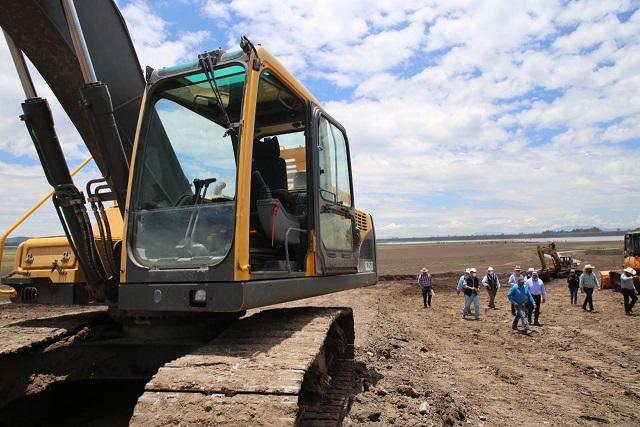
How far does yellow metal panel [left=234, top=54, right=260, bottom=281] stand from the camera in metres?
3.56

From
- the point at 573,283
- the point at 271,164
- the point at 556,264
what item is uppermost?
the point at 271,164

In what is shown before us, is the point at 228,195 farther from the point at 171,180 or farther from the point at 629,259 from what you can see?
the point at 629,259

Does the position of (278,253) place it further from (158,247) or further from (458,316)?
(458,316)

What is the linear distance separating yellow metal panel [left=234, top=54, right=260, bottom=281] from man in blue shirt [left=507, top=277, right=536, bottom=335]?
38.7 feet

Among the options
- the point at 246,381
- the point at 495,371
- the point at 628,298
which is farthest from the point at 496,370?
the point at 628,298

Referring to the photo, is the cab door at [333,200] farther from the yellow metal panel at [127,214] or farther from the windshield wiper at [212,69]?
the yellow metal panel at [127,214]

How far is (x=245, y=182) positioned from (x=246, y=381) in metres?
1.41

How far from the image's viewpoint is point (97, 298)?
4.35m

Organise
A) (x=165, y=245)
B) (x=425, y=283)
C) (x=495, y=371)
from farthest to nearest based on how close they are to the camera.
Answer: (x=425, y=283) → (x=495, y=371) → (x=165, y=245)

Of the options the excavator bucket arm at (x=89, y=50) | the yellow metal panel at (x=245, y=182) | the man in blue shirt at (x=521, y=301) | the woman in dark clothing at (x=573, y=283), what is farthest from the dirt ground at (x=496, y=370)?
the excavator bucket arm at (x=89, y=50)

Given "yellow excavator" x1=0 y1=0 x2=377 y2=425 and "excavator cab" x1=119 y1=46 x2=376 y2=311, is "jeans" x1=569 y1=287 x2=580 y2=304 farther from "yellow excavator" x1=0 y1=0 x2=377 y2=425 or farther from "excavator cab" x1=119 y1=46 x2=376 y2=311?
"yellow excavator" x1=0 y1=0 x2=377 y2=425

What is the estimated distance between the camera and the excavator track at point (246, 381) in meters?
2.82

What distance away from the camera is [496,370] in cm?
907

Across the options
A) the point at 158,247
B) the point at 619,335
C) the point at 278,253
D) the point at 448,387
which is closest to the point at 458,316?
the point at 619,335
